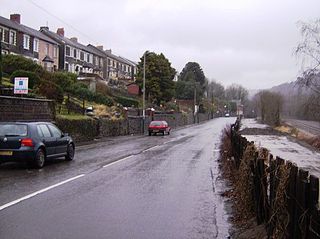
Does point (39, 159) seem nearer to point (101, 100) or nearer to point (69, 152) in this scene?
point (69, 152)

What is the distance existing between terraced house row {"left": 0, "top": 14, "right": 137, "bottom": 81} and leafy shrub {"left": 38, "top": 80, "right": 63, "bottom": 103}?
2266 cm

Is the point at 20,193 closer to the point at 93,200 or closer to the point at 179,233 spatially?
the point at 93,200

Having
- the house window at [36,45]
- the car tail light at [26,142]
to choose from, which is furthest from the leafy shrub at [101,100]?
the car tail light at [26,142]

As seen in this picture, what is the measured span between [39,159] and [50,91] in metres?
18.6

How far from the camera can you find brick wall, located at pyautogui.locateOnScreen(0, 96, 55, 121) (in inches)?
853

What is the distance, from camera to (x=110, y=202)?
9508mm

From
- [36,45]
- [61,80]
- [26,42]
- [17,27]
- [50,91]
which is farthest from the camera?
[36,45]

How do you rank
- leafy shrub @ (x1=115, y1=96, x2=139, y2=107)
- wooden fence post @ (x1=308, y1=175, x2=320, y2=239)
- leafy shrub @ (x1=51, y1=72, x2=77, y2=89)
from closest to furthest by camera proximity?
wooden fence post @ (x1=308, y1=175, x2=320, y2=239)
leafy shrub @ (x1=51, y1=72, x2=77, y2=89)
leafy shrub @ (x1=115, y1=96, x2=139, y2=107)

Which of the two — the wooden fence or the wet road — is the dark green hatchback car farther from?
the wooden fence

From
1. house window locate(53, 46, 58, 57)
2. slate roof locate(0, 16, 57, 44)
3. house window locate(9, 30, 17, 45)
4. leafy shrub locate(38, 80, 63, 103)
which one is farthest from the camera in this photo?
house window locate(53, 46, 58, 57)

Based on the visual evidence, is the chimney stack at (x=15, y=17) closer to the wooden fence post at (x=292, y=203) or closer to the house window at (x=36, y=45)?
the house window at (x=36, y=45)

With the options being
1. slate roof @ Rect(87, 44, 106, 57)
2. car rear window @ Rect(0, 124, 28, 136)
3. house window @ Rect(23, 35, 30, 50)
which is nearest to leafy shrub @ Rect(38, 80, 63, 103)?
car rear window @ Rect(0, 124, 28, 136)

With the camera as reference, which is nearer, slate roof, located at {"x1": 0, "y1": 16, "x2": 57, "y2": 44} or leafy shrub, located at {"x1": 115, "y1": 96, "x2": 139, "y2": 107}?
slate roof, located at {"x1": 0, "y1": 16, "x2": 57, "y2": 44}

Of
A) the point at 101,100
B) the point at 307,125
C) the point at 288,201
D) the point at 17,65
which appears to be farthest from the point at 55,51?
the point at 288,201
